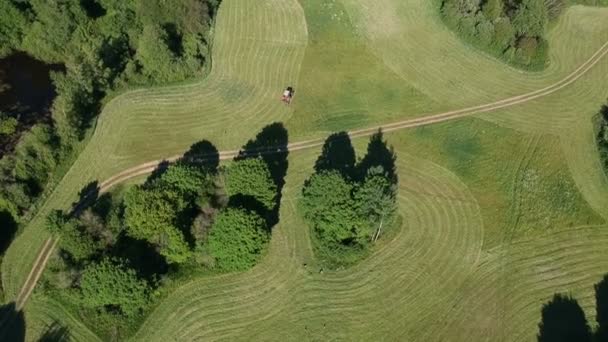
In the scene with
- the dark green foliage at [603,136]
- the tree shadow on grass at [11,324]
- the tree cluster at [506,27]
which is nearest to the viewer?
the tree shadow on grass at [11,324]

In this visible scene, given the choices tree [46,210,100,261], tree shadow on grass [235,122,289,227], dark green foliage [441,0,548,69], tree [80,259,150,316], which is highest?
dark green foliage [441,0,548,69]

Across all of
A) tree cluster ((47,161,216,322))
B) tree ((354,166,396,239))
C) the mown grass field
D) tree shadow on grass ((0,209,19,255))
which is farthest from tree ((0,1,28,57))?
tree ((354,166,396,239))

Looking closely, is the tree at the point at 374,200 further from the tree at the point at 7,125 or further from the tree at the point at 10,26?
the tree at the point at 10,26

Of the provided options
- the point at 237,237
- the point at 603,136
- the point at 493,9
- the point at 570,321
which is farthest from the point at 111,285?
the point at 493,9

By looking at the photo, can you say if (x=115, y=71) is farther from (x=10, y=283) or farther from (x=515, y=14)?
(x=515, y=14)

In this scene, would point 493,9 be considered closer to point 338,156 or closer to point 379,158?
point 379,158

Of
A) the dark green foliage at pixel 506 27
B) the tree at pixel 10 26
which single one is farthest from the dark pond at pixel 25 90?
the dark green foliage at pixel 506 27

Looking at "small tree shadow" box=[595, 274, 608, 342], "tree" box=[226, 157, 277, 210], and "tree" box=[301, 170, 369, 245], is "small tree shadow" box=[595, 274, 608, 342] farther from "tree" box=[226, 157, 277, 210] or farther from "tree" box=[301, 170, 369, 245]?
"tree" box=[226, 157, 277, 210]
